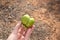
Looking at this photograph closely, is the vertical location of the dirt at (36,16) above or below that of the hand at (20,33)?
below

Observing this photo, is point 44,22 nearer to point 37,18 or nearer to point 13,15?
point 37,18

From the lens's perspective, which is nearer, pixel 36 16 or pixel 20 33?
pixel 20 33

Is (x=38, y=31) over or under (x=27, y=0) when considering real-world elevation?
under

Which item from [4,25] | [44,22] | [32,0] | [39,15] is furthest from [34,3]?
[4,25]

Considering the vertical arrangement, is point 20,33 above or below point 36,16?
above

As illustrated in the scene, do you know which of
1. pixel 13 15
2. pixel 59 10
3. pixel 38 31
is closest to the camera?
pixel 38 31

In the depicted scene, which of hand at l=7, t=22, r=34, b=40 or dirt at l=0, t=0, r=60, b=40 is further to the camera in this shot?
dirt at l=0, t=0, r=60, b=40

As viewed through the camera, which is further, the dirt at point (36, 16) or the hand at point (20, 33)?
the dirt at point (36, 16)

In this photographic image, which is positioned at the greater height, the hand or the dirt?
the hand
